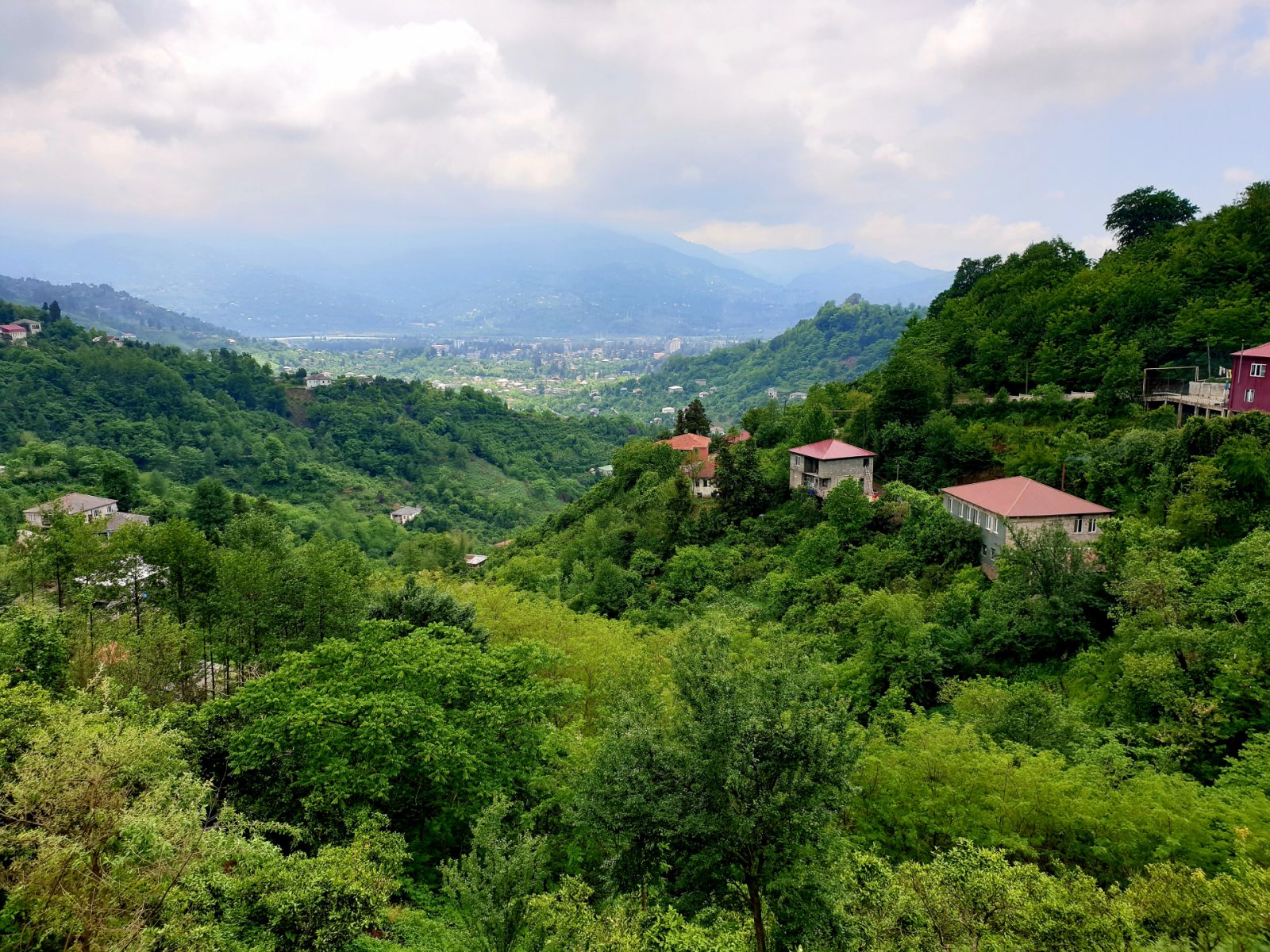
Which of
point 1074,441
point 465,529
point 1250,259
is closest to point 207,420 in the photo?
point 465,529

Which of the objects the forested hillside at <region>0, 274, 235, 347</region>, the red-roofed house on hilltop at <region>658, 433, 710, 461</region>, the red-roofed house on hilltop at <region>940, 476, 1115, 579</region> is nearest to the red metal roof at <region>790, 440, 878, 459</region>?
the red-roofed house on hilltop at <region>940, 476, 1115, 579</region>

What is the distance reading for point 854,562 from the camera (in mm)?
26938

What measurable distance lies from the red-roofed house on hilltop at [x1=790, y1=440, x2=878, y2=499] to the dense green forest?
353cm

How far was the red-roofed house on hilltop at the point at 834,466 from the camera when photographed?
3222 centimetres

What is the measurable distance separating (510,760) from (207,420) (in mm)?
80681

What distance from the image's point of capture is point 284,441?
8006cm

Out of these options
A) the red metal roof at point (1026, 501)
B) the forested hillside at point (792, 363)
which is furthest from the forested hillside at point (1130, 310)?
the forested hillside at point (792, 363)

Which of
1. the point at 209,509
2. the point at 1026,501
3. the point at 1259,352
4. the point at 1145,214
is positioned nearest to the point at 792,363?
the point at 1145,214

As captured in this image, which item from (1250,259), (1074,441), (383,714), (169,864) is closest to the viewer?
(169,864)

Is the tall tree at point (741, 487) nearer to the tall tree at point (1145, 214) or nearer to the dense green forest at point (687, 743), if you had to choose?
the dense green forest at point (687, 743)

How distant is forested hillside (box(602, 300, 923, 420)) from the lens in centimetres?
12338

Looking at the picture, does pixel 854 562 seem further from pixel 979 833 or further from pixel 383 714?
pixel 383 714

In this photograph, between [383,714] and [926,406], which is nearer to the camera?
[383,714]

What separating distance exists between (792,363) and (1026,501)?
11557 cm
